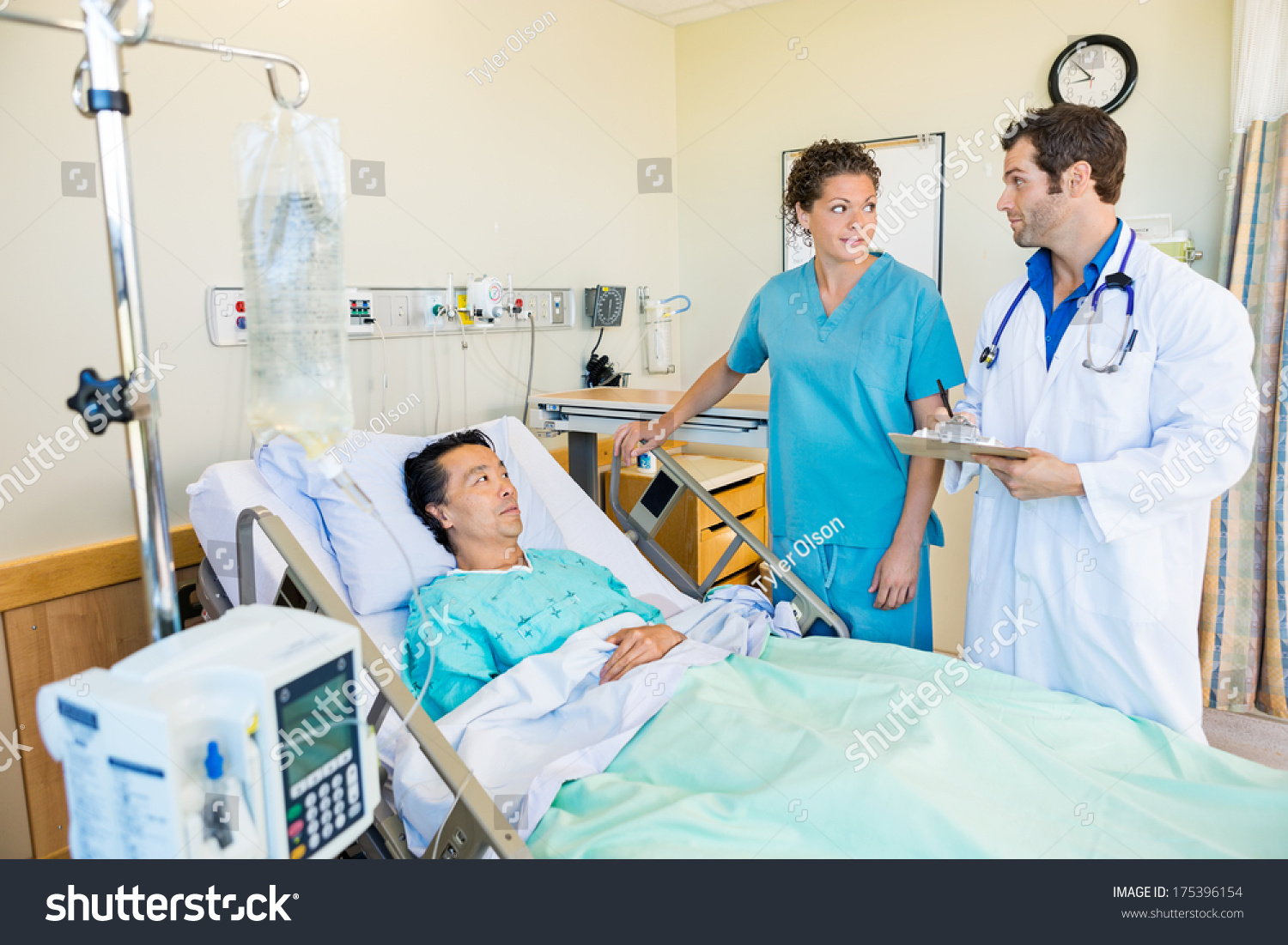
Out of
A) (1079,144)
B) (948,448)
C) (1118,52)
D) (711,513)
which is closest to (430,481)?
(948,448)

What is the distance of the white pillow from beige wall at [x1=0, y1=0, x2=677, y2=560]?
1.26 ft

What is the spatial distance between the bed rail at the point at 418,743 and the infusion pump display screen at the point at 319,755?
0.28 metres

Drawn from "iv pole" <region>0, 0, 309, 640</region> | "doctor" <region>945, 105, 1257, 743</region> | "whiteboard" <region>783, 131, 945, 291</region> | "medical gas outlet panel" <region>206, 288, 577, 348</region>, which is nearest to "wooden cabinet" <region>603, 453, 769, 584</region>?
"medical gas outlet panel" <region>206, 288, 577, 348</region>

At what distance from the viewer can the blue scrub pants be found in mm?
2051

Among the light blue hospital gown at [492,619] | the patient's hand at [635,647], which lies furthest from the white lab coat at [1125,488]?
the light blue hospital gown at [492,619]

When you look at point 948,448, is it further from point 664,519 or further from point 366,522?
point 366,522

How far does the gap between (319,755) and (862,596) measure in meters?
1.51

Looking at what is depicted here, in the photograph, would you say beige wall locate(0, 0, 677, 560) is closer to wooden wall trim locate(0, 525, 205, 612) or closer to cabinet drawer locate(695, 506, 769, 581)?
wooden wall trim locate(0, 525, 205, 612)

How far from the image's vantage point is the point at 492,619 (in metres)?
1.73

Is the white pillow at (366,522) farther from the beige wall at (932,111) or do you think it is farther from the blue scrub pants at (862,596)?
the beige wall at (932,111)

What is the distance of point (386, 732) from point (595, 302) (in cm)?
203

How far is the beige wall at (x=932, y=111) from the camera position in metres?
2.70
